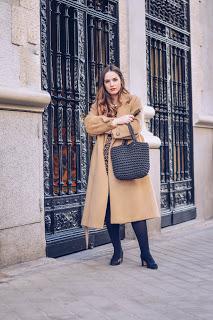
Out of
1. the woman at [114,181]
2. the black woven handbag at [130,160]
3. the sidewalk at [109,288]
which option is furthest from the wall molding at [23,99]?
the sidewalk at [109,288]

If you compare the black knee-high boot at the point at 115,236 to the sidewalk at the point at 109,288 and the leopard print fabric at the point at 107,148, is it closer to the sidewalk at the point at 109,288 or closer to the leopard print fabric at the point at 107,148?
the sidewalk at the point at 109,288

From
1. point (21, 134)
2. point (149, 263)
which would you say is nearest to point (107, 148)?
point (21, 134)

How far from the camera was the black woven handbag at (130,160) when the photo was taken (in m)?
5.44

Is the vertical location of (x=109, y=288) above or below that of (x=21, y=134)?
below

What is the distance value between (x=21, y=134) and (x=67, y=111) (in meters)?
1.19

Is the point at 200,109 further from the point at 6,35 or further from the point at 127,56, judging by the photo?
the point at 6,35

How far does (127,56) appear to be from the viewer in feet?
26.4

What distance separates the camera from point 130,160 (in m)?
5.45

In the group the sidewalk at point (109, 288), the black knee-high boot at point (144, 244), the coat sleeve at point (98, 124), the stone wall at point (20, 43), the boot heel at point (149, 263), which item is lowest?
the sidewalk at point (109, 288)

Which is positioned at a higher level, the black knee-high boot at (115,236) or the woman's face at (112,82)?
the woman's face at (112,82)

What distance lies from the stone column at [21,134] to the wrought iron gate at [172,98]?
315cm

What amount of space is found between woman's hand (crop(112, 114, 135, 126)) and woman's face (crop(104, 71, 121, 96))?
330mm

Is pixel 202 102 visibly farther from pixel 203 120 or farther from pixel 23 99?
pixel 23 99

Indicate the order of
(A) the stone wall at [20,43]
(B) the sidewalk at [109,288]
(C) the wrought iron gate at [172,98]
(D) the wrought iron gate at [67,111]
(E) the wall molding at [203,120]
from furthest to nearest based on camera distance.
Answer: (E) the wall molding at [203,120] < (C) the wrought iron gate at [172,98] < (D) the wrought iron gate at [67,111] < (A) the stone wall at [20,43] < (B) the sidewalk at [109,288]
